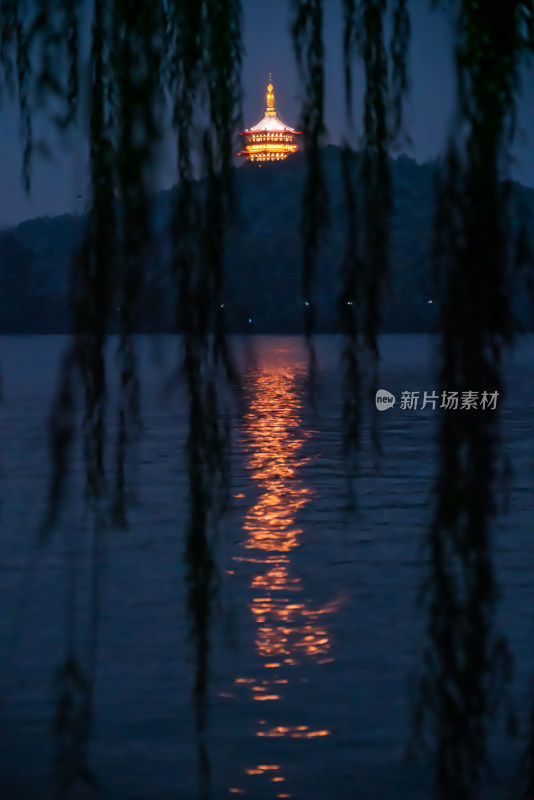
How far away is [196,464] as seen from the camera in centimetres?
282

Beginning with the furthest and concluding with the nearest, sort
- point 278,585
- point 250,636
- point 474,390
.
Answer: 1. point 278,585
2. point 250,636
3. point 474,390

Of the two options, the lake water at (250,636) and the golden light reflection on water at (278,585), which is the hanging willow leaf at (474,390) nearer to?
the lake water at (250,636)

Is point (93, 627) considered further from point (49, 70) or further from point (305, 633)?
point (305, 633)

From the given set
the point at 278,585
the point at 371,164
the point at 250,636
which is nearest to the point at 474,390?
the point at 371,164

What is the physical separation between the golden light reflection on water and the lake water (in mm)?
32

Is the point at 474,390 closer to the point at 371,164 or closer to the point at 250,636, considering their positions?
the point at 371,164

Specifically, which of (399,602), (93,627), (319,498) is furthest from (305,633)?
(319,498)

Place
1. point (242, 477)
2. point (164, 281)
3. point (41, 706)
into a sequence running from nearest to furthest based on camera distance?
point (164, 281), point (41, 706), point (242, 477)

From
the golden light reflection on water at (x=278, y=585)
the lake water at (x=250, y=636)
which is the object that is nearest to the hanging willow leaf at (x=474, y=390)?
the lake water at (x=250, y=636)

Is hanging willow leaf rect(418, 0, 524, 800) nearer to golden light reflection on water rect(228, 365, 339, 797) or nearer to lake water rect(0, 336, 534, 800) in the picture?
lake water rect(0, 336, 534, 800)

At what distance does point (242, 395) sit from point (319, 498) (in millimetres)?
18724

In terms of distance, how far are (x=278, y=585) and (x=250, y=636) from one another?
2.50 m

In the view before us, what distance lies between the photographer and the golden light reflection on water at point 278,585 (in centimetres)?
923

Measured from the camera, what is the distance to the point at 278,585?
43.9 ft
